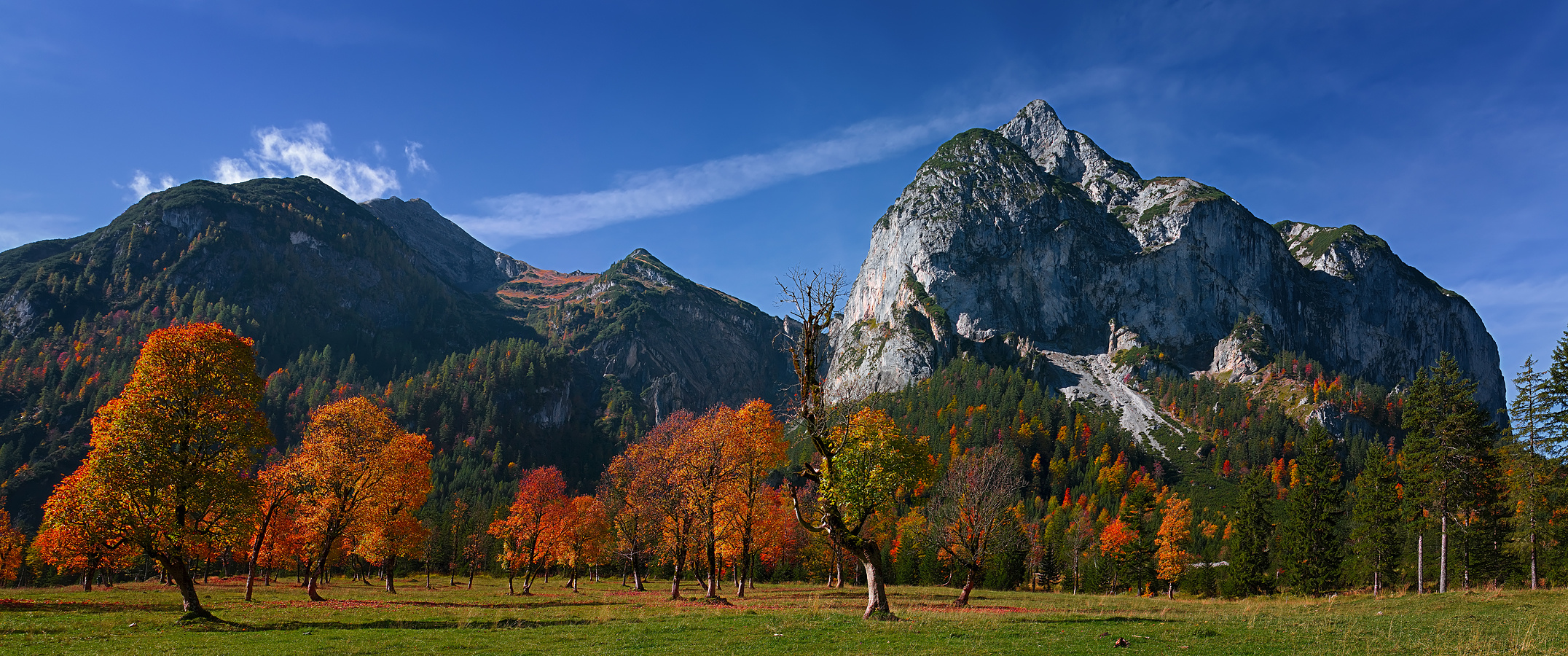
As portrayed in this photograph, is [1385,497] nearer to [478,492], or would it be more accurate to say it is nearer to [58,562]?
[58,562]

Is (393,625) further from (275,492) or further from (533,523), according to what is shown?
(533,523)

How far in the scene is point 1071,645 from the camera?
18.3m

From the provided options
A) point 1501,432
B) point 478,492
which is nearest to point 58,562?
point 1501,432

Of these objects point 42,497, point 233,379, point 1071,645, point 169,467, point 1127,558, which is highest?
point 233,379

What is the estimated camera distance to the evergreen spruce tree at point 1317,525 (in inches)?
2376

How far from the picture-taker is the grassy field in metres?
17.5

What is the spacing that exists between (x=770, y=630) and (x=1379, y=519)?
6234cm

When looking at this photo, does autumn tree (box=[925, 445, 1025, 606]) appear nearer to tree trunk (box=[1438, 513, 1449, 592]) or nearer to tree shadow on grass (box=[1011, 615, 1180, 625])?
tree shadow on grass (box=[1011, 615, 1180, 625])

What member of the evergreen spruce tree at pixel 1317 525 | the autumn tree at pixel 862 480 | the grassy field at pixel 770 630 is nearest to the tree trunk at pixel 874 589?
the autumn tree at pixel 862 480

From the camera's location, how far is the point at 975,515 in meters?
42.8

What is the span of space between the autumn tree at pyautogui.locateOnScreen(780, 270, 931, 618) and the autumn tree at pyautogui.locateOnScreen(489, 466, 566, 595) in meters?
47.1

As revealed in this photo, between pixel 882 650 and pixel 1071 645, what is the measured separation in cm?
577

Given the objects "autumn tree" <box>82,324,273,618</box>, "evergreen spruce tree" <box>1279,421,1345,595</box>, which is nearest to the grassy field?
"autumn tree" <box>82,324,273,618</box>

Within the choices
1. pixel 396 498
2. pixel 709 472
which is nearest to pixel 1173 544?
pixel 709 472
